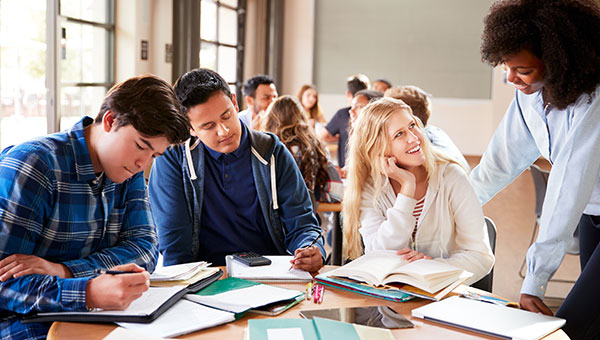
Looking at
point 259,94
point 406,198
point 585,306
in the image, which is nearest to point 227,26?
point 259,94

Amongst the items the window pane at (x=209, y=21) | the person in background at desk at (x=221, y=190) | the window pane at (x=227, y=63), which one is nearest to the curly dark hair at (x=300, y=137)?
the person in background at desk at (x=221, y=190)

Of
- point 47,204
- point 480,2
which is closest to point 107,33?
point 47,204

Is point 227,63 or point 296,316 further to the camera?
point 227,63

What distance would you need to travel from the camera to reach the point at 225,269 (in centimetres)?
180

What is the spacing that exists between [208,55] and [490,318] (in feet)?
21.3

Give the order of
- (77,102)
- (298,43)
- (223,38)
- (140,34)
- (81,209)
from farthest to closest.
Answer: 1. (298,43)
2. (223,38)
3. (140,34)
4. (77,102)
5. (81,209)

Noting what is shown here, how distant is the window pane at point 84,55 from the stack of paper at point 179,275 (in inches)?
140

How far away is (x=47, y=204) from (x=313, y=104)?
510 cm

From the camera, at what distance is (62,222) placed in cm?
149

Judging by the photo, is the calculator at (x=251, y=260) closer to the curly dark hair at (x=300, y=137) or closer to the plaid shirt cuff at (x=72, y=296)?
the plaid shirt cuff at (x=72, y=296)

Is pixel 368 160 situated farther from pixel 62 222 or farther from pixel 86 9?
pixel 86 9

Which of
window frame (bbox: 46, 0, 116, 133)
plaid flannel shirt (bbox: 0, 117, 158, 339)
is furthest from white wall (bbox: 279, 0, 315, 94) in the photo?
plaid flannel shirt (bbox: 0, 117, 158, 339)

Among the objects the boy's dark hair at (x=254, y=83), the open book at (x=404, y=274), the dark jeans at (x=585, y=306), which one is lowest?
the dark jeans at (x=585, y=306)

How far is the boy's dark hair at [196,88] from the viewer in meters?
2.05
